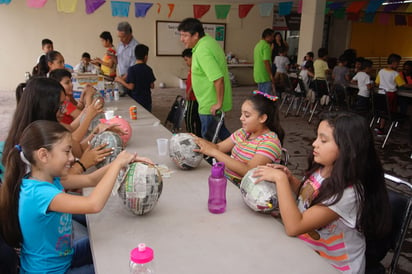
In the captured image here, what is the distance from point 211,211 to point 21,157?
0.80m

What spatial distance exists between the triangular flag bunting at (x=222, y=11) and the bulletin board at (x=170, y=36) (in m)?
0.33

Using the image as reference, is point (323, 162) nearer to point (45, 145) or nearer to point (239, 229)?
point (239, 229)

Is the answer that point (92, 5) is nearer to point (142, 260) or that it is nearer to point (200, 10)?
point (200, 10)

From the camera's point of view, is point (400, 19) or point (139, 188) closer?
point (139, 188)

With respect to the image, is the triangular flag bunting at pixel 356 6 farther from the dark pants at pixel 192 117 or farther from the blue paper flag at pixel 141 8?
the dark pants at pixel 192 117

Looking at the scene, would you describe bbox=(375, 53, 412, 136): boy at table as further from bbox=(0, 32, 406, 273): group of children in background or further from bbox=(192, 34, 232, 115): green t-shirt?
bbox=(0, 32, 406, 273): group of children in background

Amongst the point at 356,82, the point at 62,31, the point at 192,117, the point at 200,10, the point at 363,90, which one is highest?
the point at 200,10

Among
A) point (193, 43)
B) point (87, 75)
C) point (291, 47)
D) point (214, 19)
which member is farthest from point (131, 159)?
point (291, 47)

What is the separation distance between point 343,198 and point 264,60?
495cm

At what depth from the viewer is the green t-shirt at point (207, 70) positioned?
3.18m

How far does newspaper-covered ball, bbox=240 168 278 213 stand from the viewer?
1402 mm

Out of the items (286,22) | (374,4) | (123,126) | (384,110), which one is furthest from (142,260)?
(286,22)

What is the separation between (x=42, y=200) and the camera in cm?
123

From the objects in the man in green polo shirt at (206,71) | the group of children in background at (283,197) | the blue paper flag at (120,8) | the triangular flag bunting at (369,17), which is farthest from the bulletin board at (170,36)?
the group of children in background at (283,197)
